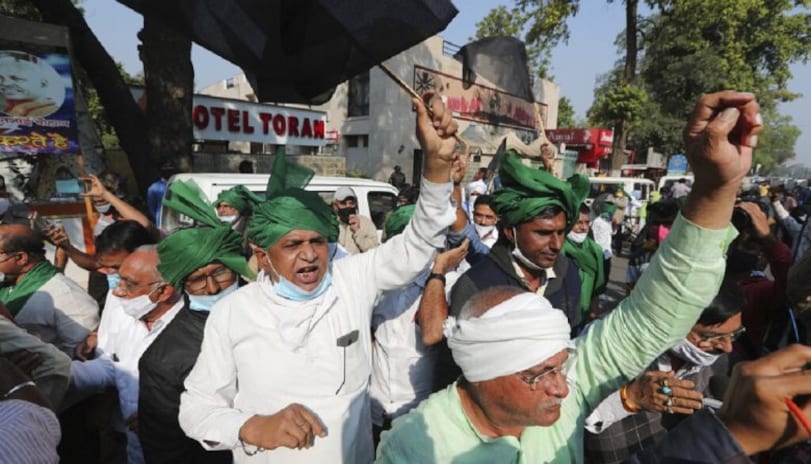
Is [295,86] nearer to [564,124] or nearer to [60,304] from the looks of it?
[60,304]

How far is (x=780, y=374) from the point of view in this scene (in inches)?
28.0

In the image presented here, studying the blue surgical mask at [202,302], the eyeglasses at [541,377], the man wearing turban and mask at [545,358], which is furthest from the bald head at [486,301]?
the blue surgical mask at [202,302]

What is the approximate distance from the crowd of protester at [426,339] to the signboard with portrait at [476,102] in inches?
632

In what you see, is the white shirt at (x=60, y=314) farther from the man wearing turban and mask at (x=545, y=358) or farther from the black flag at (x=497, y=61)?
the black flag at (x=497, y=61)

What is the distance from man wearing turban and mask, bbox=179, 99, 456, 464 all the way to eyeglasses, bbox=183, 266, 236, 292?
438mm

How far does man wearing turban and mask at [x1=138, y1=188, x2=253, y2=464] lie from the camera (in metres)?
2.01

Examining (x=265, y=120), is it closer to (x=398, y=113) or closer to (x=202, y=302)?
(x=398, y=113)

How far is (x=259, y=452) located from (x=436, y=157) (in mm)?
1358

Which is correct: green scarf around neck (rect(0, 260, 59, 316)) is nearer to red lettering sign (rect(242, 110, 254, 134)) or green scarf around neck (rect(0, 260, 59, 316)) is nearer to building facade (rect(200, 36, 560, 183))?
red lettering sign (rect(242, 110, 254, 134))

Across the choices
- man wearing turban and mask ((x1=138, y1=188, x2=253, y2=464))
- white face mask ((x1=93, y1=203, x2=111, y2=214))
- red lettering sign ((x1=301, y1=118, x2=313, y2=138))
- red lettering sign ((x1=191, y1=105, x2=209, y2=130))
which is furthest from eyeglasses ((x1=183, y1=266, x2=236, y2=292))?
red lettering sign ((x1=301, y1=118, x2=313, y2=138))

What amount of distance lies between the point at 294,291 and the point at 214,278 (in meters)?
0.66

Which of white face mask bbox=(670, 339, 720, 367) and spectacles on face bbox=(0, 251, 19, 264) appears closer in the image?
white face mask bbox=(670, 339, 720, 367)

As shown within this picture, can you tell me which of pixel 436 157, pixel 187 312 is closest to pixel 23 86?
pixel 187 312

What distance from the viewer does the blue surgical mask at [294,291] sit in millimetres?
1851
